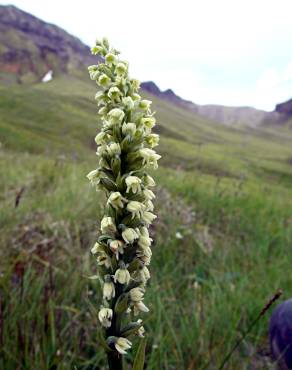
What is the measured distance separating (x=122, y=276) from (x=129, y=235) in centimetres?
18

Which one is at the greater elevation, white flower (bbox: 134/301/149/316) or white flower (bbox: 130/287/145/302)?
white flower (bbox: 130/287/145/302)

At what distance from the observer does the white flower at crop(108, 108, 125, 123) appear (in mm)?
2051

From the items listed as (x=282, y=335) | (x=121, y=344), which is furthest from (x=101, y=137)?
(x=282, y=335)

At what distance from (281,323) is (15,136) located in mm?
55622

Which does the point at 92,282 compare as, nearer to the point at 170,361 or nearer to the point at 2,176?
the point at 170,361

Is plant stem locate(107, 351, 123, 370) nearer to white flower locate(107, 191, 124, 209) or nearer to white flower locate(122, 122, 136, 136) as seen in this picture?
white flower locate(107, 191, 124, 209)

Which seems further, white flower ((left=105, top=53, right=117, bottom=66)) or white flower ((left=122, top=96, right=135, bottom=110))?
white flower ((left=105, top=53, right=117, bottom=66))

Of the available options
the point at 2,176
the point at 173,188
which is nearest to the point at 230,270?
the point at 173,188

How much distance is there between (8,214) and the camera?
6.19 meters

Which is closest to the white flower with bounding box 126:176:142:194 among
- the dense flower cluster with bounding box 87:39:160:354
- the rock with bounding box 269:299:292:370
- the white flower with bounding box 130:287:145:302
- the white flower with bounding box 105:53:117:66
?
the dense flower cluster with bounding box 87:39:160:354

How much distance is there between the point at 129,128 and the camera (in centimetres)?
208

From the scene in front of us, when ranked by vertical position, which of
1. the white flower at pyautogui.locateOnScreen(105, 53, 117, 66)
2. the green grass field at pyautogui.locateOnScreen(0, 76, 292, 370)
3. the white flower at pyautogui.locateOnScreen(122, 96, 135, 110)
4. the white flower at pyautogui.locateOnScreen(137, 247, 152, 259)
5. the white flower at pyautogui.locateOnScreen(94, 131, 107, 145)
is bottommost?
the green grass field at pyautogui.locateOnScreen(0, 76, 292, 370)

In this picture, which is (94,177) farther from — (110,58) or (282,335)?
(282,335)

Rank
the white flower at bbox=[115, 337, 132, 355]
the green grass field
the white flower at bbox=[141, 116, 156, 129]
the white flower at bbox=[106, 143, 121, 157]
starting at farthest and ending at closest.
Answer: the green grass field
the white flower at bbox=[141, 116, 156, 129]
the white flower at bbox=[106, 143, 121, 157]
the white flower at bbox=[115, 337, 132, 355]
